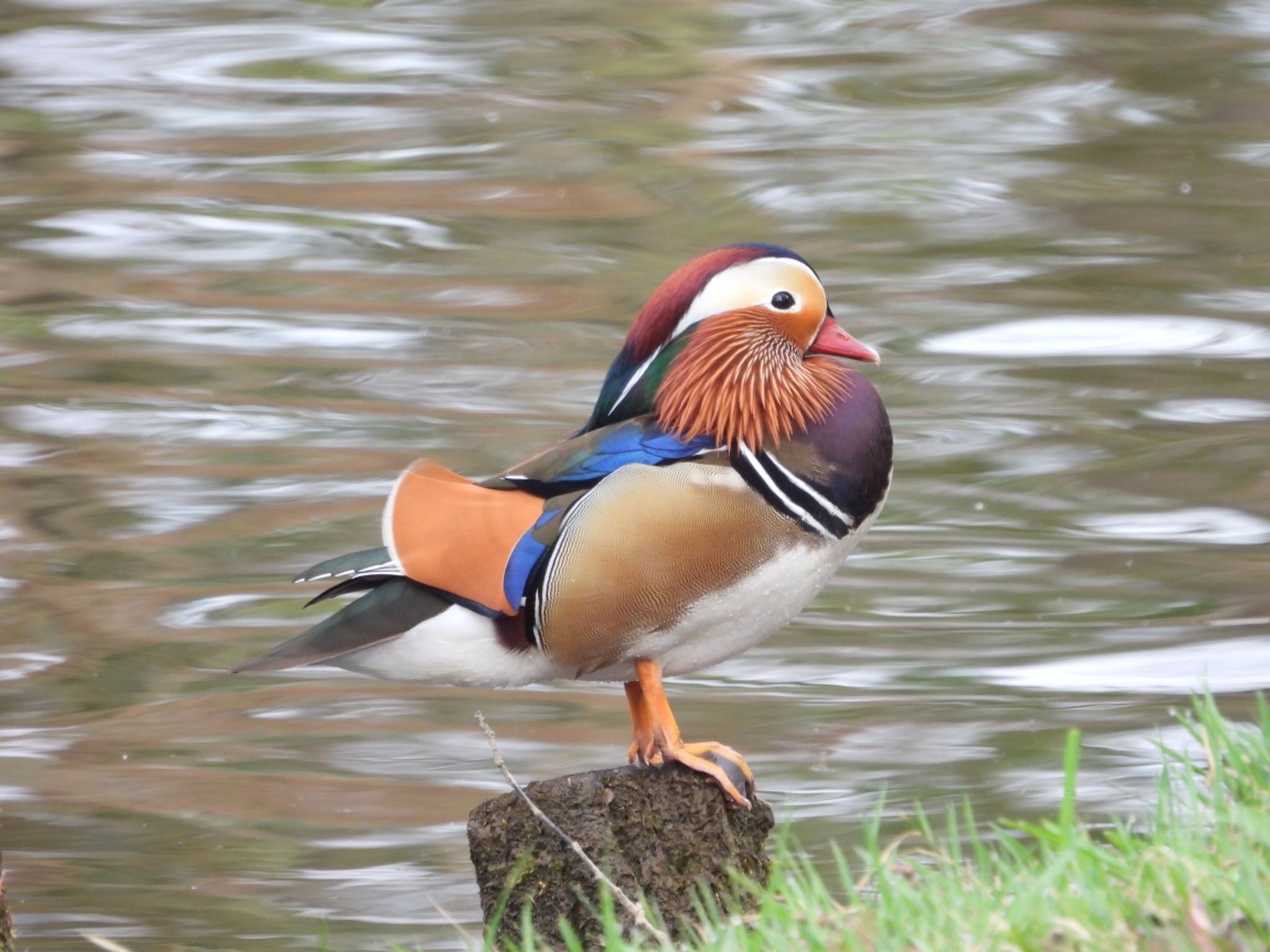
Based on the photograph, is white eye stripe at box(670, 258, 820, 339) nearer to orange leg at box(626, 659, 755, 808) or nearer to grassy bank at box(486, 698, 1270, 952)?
orange leg at box(626, 659, 755, 808)

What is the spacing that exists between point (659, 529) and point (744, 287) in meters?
0.50

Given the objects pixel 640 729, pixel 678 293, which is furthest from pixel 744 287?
pixel 640 729

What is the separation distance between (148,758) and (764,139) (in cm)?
727

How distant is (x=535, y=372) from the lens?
995 centimetres

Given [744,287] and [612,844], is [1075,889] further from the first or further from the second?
[744,287]

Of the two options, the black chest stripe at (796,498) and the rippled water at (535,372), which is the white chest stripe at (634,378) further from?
the rippled water at (535,372)

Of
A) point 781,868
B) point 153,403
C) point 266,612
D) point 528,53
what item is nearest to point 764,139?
point 528,53

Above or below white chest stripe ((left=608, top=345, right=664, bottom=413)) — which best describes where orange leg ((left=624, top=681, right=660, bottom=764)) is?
below

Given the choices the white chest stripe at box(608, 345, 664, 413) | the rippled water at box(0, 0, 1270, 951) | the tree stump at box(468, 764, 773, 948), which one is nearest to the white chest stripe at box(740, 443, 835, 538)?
the white chest stripe at box(608, 345, 664, 413)

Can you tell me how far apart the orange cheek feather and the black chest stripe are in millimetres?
413

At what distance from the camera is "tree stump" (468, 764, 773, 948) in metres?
3.59

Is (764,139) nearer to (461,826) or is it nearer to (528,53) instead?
(528,53)

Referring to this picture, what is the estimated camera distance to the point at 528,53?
46.3ft

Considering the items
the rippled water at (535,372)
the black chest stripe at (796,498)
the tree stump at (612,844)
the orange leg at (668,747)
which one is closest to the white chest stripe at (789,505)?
the black chest stripe at (796,498)
